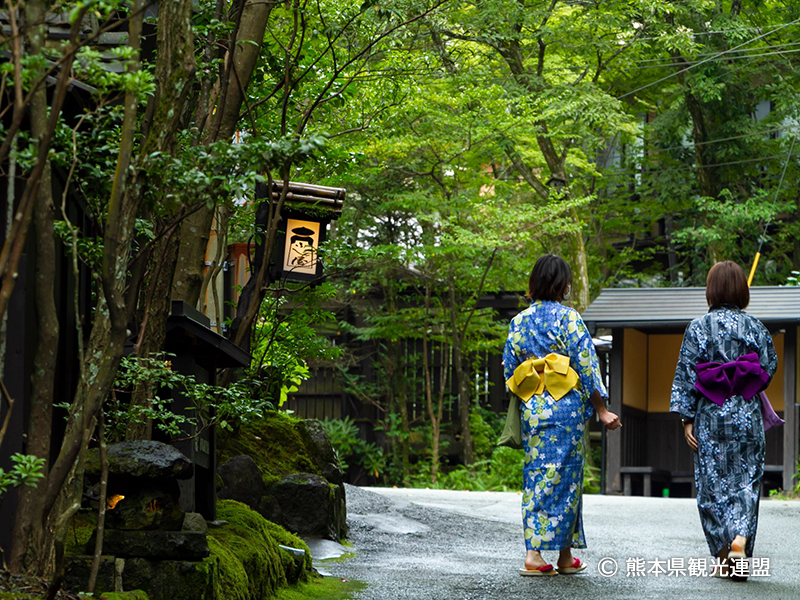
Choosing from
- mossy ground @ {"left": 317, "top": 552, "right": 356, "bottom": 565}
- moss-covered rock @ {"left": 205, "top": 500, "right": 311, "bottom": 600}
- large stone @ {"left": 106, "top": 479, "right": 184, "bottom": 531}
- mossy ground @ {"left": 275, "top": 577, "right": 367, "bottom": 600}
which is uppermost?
large stone @ {"left": 106, "top": 479, "right": 184, "bottom": 531}

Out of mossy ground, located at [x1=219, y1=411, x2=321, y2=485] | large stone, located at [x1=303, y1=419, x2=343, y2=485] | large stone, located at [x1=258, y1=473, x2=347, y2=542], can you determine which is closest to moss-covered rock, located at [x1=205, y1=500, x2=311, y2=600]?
large stone, located at [x1=258, y1=473, x2=347, y2=542]

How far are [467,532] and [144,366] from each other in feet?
17.2

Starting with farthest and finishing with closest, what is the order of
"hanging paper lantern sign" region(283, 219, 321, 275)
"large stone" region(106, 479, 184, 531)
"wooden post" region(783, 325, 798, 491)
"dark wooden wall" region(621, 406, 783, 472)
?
"dark wooden wall" region(621, 406, 783, 472)
"wooden post" region(783, 325, 798, 491)
"hanging paper lantern sign" region(283, 219, 321, 275)
"large stone" region(106, 479, 184, 531)

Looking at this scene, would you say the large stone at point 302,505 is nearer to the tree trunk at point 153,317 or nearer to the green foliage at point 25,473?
the tree trunk at point 153,317

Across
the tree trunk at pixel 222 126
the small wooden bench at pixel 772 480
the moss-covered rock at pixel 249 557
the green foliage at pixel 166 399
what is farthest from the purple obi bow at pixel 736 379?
the small wooden bench at pixel 772 480

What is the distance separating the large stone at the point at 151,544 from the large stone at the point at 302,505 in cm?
345

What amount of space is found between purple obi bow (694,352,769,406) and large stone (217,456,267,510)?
3.20 m

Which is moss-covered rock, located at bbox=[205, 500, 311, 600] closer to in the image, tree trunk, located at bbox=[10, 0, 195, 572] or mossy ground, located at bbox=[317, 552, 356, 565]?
mossy ground, located at bbox=[317, 552, 356, 565]

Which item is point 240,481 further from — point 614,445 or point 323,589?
point 614,445

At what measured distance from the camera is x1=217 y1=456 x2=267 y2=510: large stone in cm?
764

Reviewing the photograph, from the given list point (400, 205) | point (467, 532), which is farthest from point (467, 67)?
point (467, 532)

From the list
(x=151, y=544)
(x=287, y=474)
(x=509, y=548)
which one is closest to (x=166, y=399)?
(x=151, y=544)

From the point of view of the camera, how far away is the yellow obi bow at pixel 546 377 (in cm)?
643

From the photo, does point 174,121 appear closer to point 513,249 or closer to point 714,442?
point 714,442
